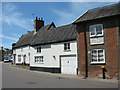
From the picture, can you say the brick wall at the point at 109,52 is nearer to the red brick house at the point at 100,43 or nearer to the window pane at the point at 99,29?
the red brick house at the point at 100,43

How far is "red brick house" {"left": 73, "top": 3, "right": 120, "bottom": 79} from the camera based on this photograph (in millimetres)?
14117

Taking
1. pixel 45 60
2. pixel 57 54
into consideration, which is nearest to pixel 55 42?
pixel 57 54

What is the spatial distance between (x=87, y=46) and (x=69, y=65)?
4084 millimetres

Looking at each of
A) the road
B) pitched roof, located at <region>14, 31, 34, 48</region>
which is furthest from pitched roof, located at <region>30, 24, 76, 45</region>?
the road

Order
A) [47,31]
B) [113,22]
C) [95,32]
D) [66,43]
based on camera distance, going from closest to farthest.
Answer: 1. [113,22]
2. [95,32]
3. [66,43]
4. [47,31]

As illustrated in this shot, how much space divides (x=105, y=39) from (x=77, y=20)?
4.21 meters

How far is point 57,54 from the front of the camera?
2022 centimetres

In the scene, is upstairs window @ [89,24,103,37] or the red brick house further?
upstairs window @ [89,24,103,37]

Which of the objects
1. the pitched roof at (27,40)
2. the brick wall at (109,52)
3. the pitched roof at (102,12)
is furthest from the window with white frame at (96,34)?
the pitched roof at (27,40)

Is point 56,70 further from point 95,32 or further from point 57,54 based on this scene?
point 95,32

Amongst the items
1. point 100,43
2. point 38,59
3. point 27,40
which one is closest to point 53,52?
point 38,59

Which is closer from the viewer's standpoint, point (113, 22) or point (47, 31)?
point (113, 22)

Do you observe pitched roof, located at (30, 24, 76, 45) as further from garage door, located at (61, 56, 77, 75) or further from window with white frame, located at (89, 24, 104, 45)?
window with white frame, located at (89, 24, 104, 45)

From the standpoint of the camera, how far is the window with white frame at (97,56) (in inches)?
586
